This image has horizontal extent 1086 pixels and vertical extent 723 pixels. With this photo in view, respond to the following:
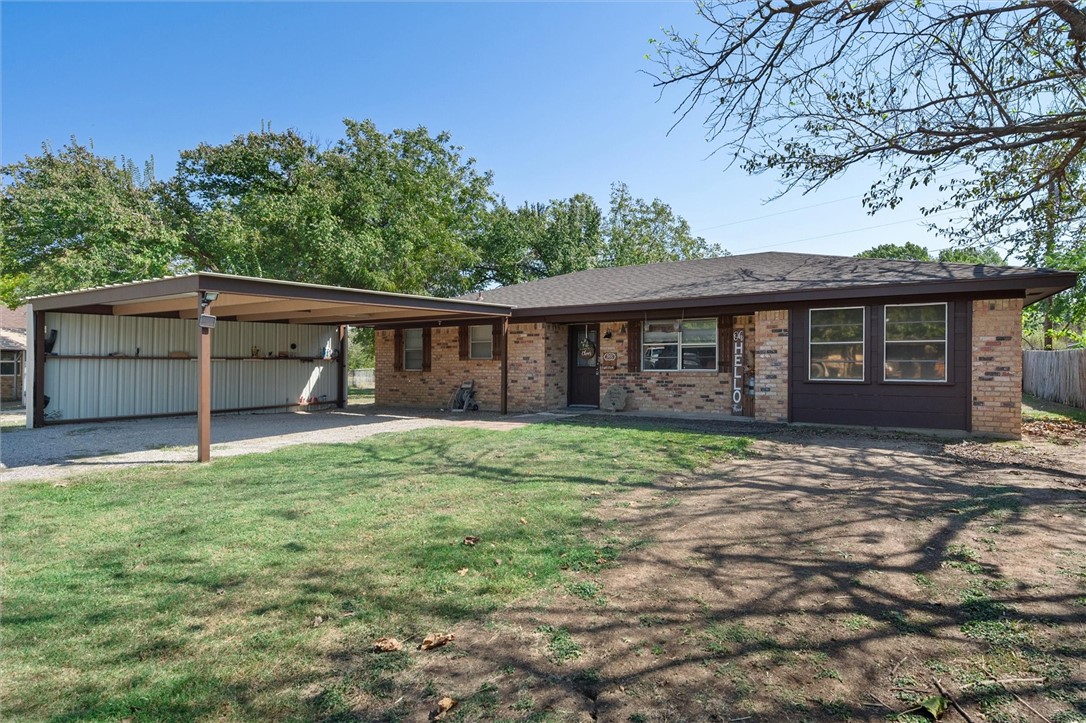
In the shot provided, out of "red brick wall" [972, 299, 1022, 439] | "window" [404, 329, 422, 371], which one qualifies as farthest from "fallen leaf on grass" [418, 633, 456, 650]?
"window" [404, 329, 422, 371]

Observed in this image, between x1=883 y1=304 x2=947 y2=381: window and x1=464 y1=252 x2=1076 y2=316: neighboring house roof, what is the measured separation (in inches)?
23.5

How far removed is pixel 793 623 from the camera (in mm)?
2820

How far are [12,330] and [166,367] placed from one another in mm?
14015

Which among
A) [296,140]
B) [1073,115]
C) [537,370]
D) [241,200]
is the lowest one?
[537,370]

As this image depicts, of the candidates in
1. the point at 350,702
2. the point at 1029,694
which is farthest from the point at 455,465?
the point at 1029,694

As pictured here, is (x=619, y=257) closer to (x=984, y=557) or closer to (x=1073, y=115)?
(x=1073, y=115)

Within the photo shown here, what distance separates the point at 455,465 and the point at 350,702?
471 centimetres

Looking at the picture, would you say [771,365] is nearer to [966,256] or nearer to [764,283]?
[764,283]

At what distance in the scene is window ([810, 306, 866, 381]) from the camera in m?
10.2

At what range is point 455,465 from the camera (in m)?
6.88

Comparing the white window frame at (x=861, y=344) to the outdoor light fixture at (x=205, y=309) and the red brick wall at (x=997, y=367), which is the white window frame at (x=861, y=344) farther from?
the outdoor light fixture at (x=205, y=309)

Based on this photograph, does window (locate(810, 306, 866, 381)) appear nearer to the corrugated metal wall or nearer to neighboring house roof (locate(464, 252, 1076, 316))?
neighboring house roof (locate(464, 252, 1076, 316))

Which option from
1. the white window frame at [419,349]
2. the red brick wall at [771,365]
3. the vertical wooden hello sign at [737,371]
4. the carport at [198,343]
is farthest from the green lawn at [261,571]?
the white window frame at [419,349]

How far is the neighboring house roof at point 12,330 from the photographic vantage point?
18359 millimetres
